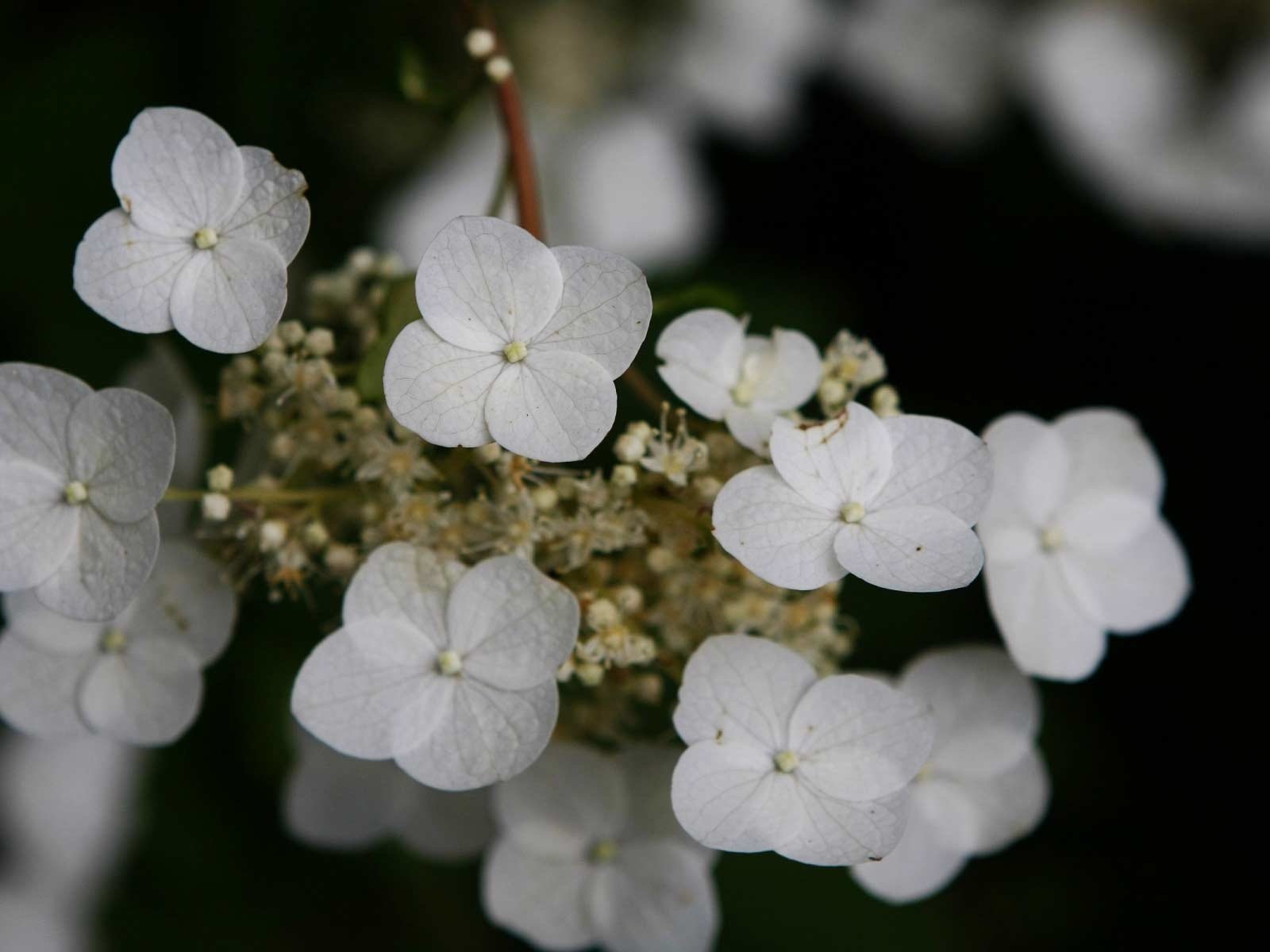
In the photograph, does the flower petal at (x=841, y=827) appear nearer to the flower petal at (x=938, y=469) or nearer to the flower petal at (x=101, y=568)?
the flower petal at (x=938, y=469)

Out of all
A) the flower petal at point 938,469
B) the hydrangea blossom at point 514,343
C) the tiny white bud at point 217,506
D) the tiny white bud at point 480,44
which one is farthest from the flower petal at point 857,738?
the tiny white bud at point 480,44

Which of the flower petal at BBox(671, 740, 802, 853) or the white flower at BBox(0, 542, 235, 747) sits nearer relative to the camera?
the flower petal at BBox(671, 740, 802, 853)

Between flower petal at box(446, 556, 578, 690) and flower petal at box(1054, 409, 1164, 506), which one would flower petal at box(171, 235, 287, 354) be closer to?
flower petal at box(446, 556, 578, 690)

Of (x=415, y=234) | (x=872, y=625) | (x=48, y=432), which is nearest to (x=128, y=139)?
(x=48, y=432)

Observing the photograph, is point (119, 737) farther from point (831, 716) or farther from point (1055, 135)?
point (1055, 135)

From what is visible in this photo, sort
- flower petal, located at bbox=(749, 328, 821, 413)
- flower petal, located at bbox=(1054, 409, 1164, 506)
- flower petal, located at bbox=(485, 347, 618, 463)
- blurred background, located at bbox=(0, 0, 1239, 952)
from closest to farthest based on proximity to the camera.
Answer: flower petal, located at bbox=(485, 347, 618, 463), flower petal, located at bbox=(749, 328, 821, 413), flower petal, located at bbox=(1054, 409, 1164, 506), blurred background, located at bbox=(0, 0, 1239, 952)

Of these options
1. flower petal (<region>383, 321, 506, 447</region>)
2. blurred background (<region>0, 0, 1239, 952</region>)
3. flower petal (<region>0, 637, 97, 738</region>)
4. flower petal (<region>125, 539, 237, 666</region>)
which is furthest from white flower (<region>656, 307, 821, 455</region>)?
blurred background (<region>0, 0, 1239, 952</region>)

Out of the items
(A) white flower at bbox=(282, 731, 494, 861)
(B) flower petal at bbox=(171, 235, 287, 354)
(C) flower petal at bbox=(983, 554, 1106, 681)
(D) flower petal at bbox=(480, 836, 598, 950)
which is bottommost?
(A) white flower at bbox=(282, 731, 494, 861)

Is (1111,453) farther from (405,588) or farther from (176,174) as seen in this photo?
(176,174)
